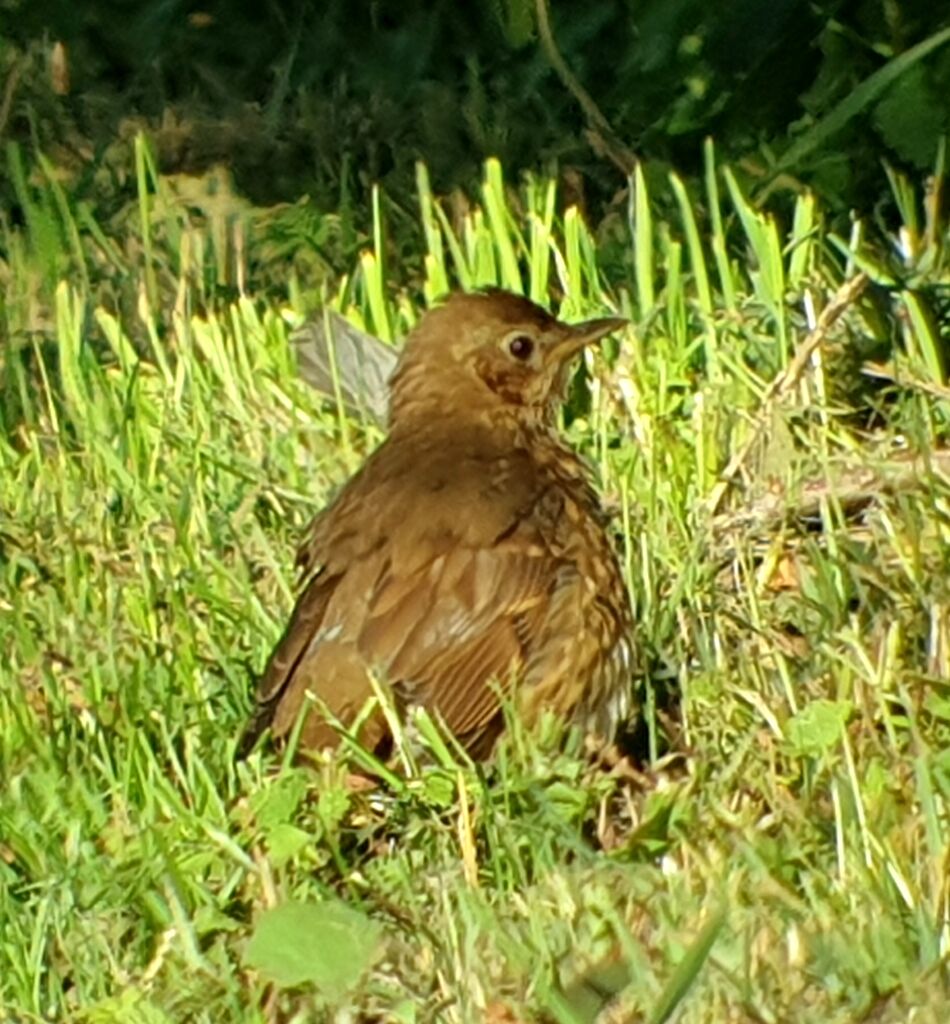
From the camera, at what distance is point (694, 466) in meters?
6.00

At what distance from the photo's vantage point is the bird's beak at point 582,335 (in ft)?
19.9

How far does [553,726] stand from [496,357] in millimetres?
1054

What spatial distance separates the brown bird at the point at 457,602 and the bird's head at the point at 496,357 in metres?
0.19

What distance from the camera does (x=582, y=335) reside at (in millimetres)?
6070

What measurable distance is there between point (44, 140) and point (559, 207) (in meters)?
1.78

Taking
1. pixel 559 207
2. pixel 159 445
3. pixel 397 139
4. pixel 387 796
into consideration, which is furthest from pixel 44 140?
pixel 387 796

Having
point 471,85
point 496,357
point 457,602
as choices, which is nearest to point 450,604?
point 457,602

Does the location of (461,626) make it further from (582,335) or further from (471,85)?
(471,85)

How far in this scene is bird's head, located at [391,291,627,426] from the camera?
6.07 metres

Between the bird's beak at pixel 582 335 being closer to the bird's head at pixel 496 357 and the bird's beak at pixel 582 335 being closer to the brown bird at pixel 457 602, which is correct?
the bird's head at pixel 496 357

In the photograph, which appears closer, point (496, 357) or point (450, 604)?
point (450, 604)

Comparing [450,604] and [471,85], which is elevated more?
[471,85]

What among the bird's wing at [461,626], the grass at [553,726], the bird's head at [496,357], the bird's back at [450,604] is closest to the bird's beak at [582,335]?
the bird's head at [496,357]

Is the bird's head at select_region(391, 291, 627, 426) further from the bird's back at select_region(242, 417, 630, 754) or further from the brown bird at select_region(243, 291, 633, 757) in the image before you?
the bird's back at select_region(242, 417, 630, 754)
